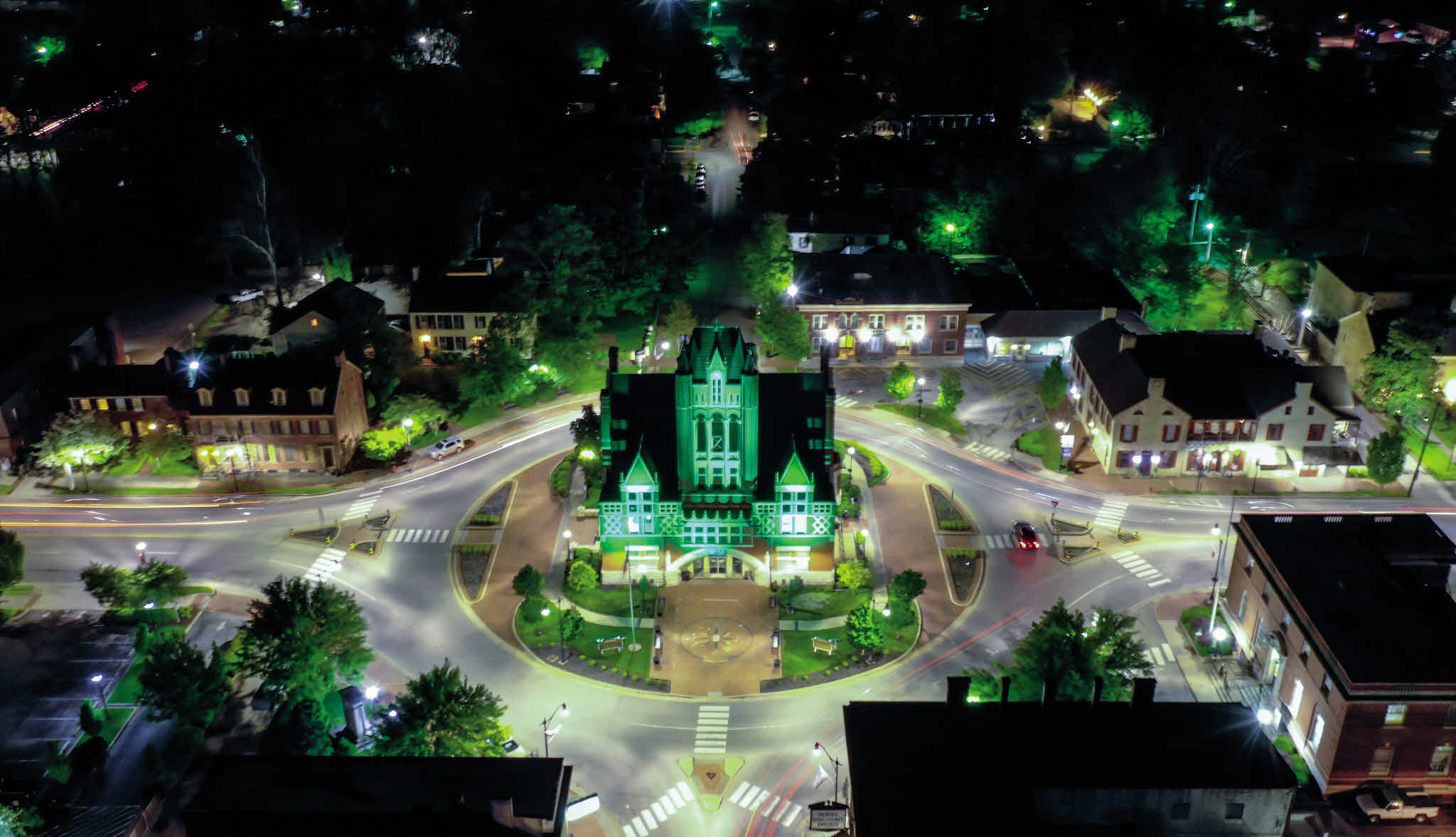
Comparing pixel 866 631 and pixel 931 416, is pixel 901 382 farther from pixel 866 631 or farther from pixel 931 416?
pixel 866 631

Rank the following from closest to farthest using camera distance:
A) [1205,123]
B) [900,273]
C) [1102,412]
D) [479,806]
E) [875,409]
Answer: [479,806]
[1102,412]
[875,409]
[900,273]
[1205,123]

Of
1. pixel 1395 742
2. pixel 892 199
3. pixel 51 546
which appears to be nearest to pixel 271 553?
pixel 51 546

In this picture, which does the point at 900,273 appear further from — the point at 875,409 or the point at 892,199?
the point at 892,199

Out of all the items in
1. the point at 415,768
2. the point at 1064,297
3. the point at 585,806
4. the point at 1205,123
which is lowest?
the point at 585,806

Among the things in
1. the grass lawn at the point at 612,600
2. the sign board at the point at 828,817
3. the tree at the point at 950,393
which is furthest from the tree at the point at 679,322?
the sign board at the point at 828,817

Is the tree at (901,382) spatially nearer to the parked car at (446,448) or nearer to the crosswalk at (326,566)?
the parked car at (446,448)
